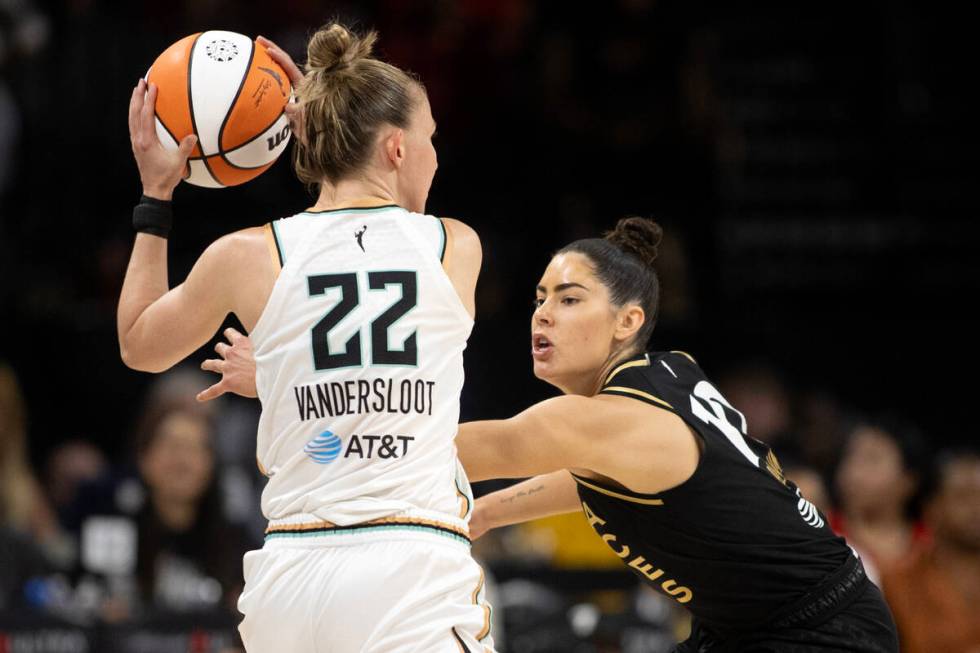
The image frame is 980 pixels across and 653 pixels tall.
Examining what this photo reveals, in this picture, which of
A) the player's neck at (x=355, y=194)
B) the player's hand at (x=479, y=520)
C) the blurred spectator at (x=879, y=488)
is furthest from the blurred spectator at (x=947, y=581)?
the player's neck at (x=355, y=194)

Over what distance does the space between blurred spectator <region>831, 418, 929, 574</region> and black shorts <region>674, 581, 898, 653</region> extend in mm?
3694

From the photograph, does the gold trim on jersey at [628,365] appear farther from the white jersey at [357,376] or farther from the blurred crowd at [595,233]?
the blurred crowd at [595,233]

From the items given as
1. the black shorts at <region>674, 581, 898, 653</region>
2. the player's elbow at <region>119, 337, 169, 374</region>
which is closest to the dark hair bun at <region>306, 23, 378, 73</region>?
the player's elbow at <region>119, 337, 169, 374</region>

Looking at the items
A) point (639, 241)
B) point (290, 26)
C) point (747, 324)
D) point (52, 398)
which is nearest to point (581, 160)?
point (747, 324)

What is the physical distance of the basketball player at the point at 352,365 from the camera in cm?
321

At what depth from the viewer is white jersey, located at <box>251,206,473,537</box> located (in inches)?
129

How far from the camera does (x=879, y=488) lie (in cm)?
776

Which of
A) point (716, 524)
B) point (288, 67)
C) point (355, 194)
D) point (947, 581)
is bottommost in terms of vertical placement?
point (947, 581)

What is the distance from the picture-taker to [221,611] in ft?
21.6

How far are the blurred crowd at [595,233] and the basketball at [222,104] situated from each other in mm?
3399

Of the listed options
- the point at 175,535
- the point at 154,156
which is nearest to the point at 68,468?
the point at 175,535

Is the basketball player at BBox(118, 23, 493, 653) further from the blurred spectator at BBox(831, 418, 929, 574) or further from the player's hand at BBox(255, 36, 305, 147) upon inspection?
the blurred spectator at BBox(831, 418, 929, 574)

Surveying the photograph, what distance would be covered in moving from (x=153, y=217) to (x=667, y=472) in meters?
1.49

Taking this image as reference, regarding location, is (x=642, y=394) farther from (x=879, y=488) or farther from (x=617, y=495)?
(x=879, y=488)
